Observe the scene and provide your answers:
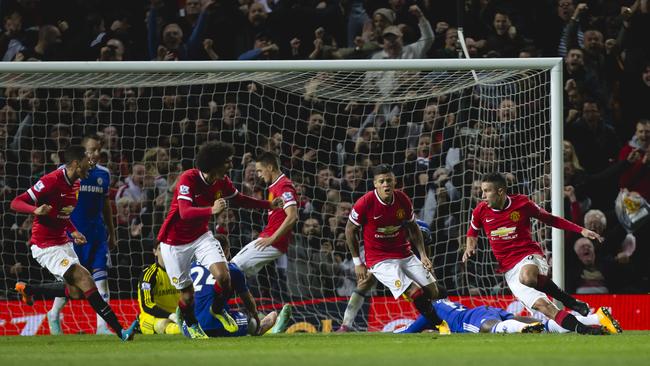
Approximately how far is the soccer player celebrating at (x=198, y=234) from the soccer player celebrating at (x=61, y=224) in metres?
0.79

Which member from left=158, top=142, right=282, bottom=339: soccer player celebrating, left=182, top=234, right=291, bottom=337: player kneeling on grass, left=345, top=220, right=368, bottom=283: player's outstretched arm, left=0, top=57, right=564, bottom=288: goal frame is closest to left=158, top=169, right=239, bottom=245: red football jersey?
left=158, top=142, right=282, bottom=339: soccer player celebrating

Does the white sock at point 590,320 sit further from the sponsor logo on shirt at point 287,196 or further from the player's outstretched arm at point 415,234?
the sponsor logo on shirt at point 287,196

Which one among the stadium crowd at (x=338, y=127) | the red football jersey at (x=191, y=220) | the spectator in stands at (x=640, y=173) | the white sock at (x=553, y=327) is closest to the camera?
the red football jersey at (x=191, y=220)

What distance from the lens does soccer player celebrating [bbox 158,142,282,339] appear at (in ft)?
34.7

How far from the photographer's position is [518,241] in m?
11.1

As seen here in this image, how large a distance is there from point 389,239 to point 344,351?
367 cm

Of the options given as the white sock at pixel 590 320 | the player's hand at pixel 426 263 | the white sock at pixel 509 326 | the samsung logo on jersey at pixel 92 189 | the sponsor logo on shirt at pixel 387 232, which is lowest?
the white sock at pixel 509 326

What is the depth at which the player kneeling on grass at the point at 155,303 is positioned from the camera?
12.1 meters

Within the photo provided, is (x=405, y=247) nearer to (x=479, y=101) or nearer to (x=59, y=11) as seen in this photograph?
(x=479, y=101)

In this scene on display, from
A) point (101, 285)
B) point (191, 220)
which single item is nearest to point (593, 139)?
point (191, 220)

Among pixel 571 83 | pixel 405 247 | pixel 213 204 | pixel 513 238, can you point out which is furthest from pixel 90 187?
pixel 571 83

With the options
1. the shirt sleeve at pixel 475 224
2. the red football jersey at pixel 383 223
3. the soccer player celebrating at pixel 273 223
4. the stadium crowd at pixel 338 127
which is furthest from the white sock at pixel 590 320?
the soccer player celebrating at pixel 273 223

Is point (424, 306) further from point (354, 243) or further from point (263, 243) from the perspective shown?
point (263, 243)

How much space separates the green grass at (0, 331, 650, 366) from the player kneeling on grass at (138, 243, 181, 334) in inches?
58.2
